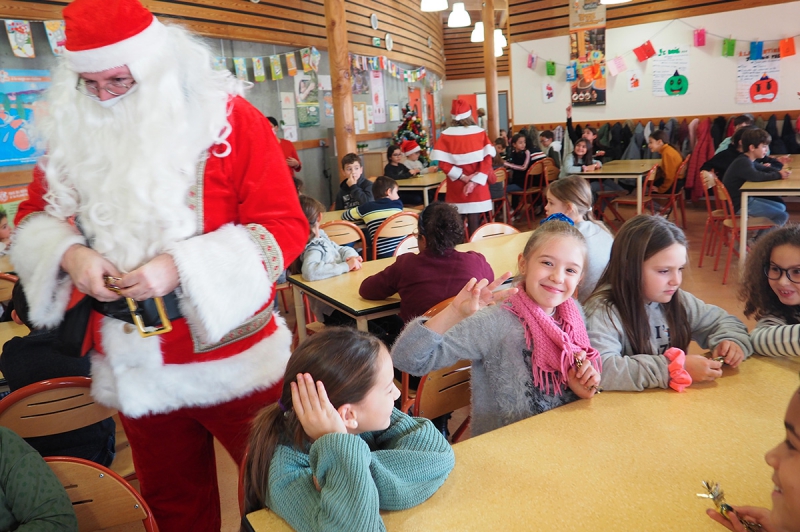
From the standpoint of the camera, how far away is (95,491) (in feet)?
4.34

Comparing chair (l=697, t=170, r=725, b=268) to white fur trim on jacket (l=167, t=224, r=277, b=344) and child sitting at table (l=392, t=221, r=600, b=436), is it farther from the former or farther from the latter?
white fur trim on jacket (l=167, t=224, r=277, b=344)

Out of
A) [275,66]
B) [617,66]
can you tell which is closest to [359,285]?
[275,66]

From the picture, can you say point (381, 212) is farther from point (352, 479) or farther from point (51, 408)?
point (352, 479)

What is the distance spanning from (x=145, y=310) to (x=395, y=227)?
2837mm

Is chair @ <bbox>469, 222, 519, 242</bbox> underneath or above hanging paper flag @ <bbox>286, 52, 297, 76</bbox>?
underneath

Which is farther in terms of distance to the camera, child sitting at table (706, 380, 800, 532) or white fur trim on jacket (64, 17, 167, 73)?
white fur trim on jacket (64, 17, 167, 73)

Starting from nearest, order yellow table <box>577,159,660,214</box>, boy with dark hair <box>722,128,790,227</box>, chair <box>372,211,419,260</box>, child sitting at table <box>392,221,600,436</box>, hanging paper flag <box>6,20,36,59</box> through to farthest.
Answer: child sitting at table <box>392,221,600,436</box> → chair <box>372,211,419,260</box> → hanging paper flag <box>6,20,36,59</box> → boy with dark hair <box>722,128,790,227</box> → yellow table <box>577,159,660,214</box>

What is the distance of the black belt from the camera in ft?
4.16

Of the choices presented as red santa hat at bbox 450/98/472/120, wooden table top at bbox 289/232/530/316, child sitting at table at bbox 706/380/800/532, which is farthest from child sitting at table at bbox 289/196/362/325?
red santa hat at bbox 450/98/472/120

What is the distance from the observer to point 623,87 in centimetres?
883

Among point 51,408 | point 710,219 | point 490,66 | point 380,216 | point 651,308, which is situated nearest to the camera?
point 51,408

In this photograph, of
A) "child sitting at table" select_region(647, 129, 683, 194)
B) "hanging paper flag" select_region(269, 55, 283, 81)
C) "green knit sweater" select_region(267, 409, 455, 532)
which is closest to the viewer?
"green knit sweater" select_region(267, 409, 455, 532)

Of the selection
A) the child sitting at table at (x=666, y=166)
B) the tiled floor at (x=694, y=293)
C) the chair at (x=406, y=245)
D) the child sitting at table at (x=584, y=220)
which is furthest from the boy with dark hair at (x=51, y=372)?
the child sitting at table at (x=666, y=166)

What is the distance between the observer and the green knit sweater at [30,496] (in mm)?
1234
